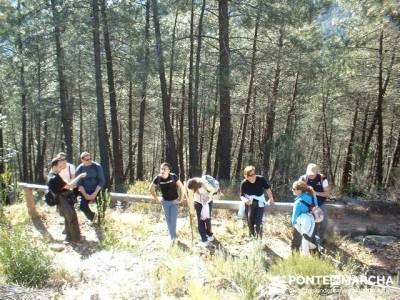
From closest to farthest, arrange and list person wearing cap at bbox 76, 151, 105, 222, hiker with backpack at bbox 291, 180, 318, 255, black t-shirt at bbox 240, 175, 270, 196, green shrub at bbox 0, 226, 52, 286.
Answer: green shrub at bbox 0, 226, 52, 286
hiker with backpack at bbox 291, 180, 318, 255
black t-shirt at bbox 240, 175, 270, 196
person wearing cap at bbox 76, 151, 105, 222

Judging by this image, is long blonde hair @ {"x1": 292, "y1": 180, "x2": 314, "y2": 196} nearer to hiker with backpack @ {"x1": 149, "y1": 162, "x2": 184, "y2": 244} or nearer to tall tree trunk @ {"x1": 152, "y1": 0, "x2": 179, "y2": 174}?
hiker with backpack @ {"x1": 149, "y1": 162, "x2": 184, "y2": 244}

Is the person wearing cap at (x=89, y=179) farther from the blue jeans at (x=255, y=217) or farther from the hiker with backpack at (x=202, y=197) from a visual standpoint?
the blue jeans at (x=255, y=217)

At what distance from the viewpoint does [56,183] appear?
809cm

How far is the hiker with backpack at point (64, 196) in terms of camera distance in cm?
805

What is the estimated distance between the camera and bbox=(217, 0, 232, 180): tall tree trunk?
14493 millimetres

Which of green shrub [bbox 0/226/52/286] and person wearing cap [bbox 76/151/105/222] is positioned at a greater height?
person wearing cap [bbox 76/151/105/222]

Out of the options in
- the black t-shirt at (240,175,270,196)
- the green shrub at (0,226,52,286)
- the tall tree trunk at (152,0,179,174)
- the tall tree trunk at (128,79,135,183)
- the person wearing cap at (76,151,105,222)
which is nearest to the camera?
the green shrub at (0,226,52,286)

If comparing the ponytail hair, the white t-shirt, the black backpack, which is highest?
the white t-shirt

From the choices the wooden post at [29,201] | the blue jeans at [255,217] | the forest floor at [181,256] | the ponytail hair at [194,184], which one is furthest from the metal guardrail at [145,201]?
the ponytail hair at [194,184]

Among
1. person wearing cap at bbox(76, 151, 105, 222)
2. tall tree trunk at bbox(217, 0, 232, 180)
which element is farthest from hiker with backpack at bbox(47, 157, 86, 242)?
tall tree trunk at bbox(217, 0, 232, 180)

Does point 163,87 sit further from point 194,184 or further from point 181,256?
point 181,256

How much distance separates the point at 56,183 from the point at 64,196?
34cm

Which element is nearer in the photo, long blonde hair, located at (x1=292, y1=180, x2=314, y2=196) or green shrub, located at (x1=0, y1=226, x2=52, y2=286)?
green shrub, located at (x1=0, y1=226, x2=52, y2=286)

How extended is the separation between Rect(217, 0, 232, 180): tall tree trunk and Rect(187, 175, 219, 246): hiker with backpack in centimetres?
678
